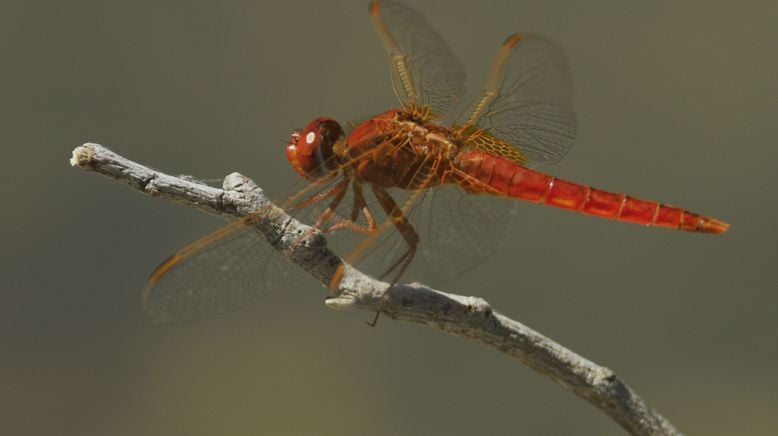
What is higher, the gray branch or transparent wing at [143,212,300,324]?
the gray branch

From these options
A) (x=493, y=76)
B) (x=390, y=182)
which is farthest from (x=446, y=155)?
(x=493, y=76)

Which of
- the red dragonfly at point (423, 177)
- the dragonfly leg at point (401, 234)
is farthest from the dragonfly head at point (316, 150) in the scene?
the dragonfly leg at point (401, 234)

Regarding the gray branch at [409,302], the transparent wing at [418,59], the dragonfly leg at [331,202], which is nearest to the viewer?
the gray branch at [409,302]

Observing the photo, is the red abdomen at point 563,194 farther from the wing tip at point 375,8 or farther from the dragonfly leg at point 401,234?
the wing tip at point 375,8

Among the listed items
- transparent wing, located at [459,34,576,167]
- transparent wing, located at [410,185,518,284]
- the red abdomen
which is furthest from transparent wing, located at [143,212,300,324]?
transparent wing, located at [459,34,576,167]

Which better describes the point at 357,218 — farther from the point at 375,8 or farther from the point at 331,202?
the point at 375,8

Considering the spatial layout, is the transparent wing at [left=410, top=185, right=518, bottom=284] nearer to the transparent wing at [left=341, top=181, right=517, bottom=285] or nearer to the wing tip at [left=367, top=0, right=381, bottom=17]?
the transparent wing at [left=341, top=181, right=517, bottom=285]
